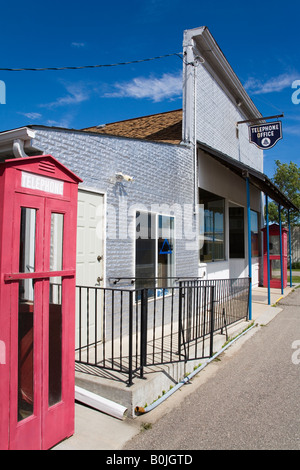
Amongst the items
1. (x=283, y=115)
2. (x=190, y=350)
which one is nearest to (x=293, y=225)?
(x=283, y=115)

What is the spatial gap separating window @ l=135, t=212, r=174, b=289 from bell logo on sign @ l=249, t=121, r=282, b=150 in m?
5.66

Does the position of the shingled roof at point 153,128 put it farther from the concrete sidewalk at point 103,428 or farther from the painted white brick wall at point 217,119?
the concrete sidewalk at point 103,428

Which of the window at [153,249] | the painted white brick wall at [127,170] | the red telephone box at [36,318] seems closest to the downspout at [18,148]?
the painted white brick wall at [127,170]

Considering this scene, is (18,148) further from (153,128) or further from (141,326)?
(153,128)

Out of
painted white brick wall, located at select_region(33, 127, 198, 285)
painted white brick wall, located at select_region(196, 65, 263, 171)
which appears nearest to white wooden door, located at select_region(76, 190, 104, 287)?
painted white brick wall, located at select_region(33, 127, 198, 285)

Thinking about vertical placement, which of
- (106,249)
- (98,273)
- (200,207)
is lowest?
(98,273)

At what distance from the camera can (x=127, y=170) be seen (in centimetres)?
611

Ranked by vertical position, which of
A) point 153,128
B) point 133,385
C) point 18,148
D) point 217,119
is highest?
point 217,119

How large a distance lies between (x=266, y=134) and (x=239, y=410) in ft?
31.5

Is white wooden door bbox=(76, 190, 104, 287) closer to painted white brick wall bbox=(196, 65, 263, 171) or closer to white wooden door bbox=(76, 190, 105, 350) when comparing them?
white wooden door bbox=(76, 190, 105, 350)

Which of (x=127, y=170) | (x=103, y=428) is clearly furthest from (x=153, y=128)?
(x=103, y=428)

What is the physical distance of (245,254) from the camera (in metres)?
13.3
